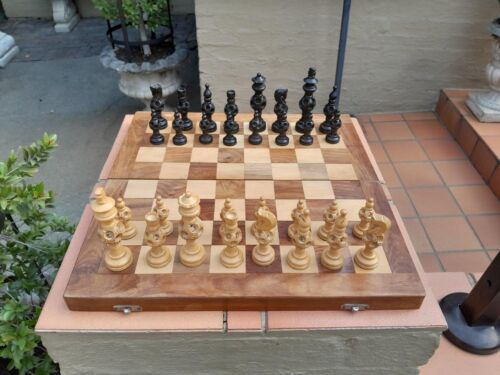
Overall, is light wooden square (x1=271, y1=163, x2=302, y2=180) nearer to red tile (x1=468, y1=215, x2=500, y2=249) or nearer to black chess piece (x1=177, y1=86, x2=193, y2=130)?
black chess piece (x1=177, y1=86, x2=193, y2=130)

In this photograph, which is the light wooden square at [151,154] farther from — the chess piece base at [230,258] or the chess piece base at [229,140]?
the chess piece base at [230,258]

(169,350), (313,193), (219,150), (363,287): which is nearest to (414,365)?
(363,287)

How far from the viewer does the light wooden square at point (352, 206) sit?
1307 millimetres

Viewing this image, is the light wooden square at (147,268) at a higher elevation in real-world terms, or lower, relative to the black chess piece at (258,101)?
lower

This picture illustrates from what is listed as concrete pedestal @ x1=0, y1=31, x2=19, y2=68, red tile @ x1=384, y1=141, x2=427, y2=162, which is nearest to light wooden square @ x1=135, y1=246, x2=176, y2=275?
red tile @ x1=384, y1=141, x2=427, y2=162

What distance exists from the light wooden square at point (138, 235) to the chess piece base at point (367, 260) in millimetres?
659

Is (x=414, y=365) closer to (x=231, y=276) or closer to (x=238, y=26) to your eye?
(x=231, y=276)

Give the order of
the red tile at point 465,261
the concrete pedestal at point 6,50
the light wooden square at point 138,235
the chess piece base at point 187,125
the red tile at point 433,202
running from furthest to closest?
the concrete pedestal at point 6,50
the red tile at point 433,202
the red tile at point 465,261
the chess piece base at point 187,125
the light wooden square at point 138,235

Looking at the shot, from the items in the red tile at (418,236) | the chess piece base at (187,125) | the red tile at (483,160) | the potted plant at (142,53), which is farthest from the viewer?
the potted plant at (142,53)

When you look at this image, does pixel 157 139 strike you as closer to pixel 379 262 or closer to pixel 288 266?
pixel 288 266

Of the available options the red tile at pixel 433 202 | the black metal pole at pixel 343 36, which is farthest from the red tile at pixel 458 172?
the black metal pole at pixel 343 36

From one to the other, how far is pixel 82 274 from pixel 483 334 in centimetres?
142

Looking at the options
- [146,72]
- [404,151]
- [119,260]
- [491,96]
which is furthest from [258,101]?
[491,96]

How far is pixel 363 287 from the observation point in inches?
A: 43.3
